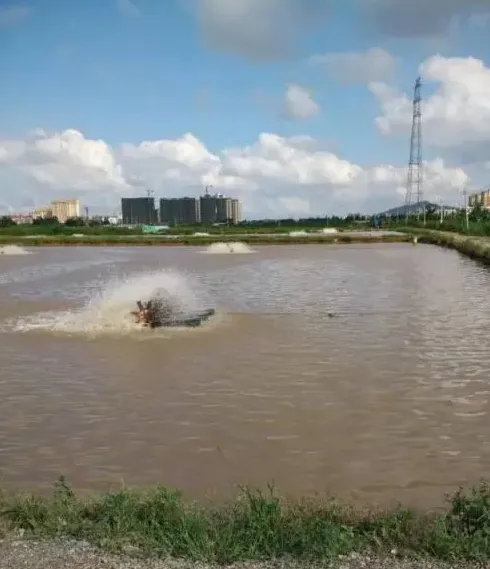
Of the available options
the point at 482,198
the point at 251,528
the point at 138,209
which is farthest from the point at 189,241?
the point at 138,209

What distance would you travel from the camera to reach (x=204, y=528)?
173 inches

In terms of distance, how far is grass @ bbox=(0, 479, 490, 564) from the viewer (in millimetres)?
4145

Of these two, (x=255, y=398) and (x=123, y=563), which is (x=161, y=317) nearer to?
(x=255, y=398)

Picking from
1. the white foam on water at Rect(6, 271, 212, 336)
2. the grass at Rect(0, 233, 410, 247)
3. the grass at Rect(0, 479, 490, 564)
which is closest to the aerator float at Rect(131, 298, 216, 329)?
the white foam on water at Rect(6, 271, 212, 336)

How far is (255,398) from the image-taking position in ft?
30.0

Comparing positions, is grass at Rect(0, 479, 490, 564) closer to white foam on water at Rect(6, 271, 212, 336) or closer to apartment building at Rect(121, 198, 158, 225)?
white foam on water at Rect(6, 271, 212, 336)

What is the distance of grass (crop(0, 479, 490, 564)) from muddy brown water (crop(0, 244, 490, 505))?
4.30ft

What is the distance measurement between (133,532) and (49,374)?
667 cm

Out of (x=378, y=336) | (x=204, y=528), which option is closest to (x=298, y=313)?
(x=378, y=336)

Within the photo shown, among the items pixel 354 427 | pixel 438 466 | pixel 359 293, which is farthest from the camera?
pixel 359 293

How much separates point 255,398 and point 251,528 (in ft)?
15.7

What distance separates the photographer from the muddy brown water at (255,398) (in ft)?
21.7

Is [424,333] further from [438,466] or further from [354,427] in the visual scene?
[438,466]

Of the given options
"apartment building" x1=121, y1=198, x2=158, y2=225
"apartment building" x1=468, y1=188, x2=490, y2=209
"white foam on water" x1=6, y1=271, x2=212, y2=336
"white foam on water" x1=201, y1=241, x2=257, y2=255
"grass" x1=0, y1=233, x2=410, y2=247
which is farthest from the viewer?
"apartment building" x1=121, y1=198, x2=158, y2=225
